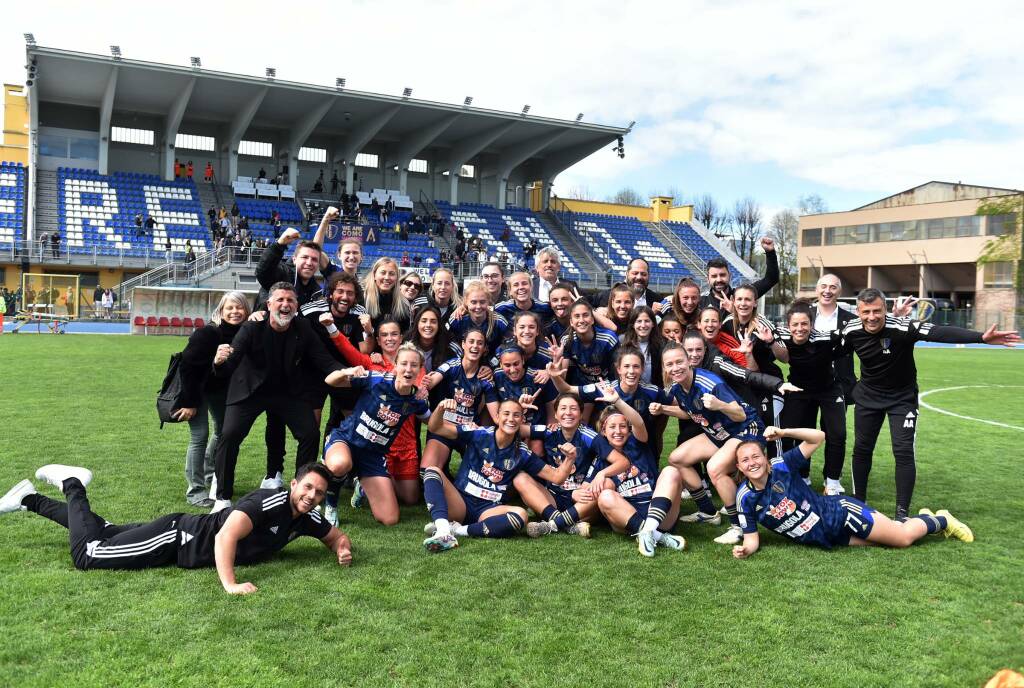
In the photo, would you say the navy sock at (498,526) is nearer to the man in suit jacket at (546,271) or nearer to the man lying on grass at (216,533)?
the man lying on grass at (216,533)

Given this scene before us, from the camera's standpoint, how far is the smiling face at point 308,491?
4207 millimetres

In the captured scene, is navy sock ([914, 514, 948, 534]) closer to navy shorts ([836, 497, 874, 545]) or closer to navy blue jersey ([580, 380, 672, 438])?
navy shorts ([836, 497, 874, 545])

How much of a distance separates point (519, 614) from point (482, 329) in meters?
2.75

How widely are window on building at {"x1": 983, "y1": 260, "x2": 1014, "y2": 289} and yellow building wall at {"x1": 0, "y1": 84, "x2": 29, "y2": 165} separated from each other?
55.2 m

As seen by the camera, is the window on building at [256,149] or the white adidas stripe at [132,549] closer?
the white adidas stripe at [132,549]

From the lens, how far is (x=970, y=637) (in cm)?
356

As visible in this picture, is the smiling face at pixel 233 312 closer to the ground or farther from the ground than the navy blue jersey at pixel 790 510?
farther from the ground

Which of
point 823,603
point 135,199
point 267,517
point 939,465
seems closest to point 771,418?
point 939,465

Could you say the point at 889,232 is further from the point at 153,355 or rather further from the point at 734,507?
the point at 734,507

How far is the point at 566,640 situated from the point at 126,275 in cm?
3238

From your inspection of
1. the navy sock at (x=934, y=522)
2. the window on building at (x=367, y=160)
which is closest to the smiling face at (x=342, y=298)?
the navy sock at (x=934, y=522)

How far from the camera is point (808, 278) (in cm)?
6059

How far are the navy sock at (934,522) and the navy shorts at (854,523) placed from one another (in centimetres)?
50

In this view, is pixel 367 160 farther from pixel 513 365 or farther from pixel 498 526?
pixel 498 526
